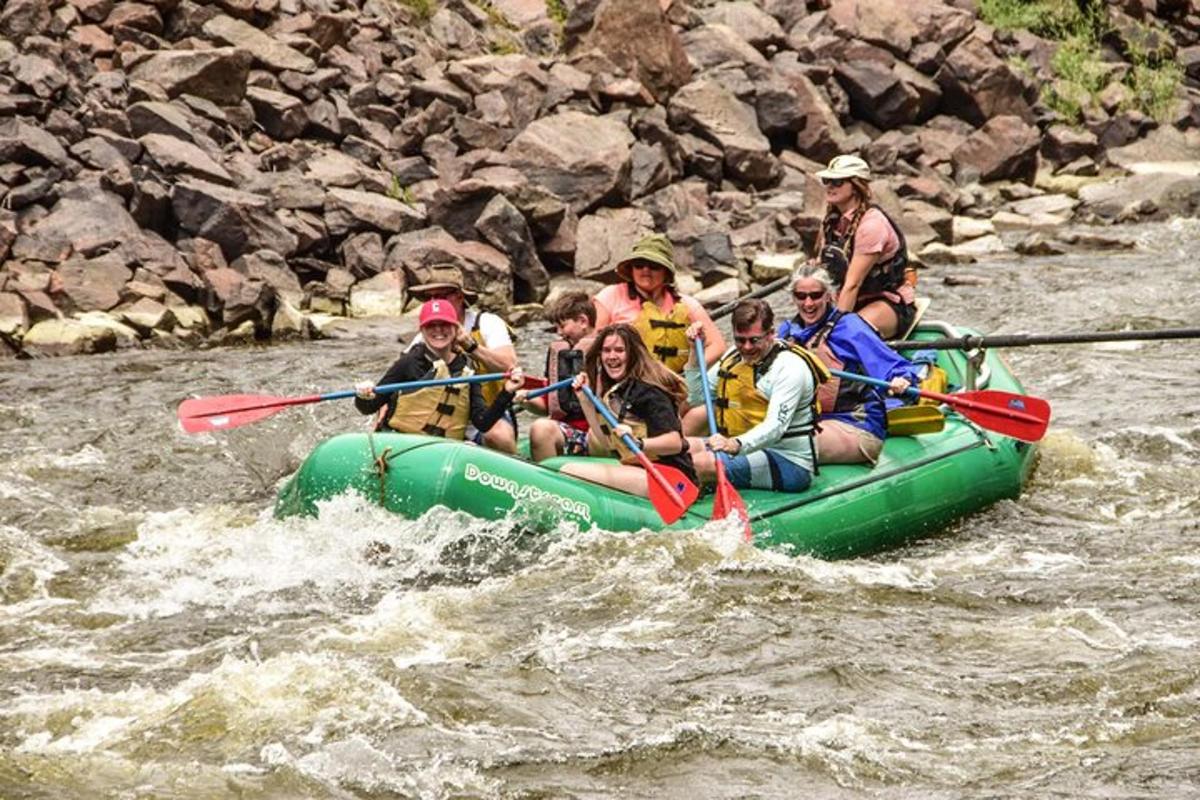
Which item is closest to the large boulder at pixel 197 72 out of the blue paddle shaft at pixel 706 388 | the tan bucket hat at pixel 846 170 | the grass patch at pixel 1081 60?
the tan bucket hat at pixel 846 170

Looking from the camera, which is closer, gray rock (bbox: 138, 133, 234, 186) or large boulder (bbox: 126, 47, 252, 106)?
gray rock (bbox: 138, 133, 234, 186)

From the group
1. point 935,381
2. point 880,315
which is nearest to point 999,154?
point 880,315

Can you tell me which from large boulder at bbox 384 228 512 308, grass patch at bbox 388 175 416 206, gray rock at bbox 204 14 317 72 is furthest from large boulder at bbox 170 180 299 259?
gray rock at bbox 204 14 317 72

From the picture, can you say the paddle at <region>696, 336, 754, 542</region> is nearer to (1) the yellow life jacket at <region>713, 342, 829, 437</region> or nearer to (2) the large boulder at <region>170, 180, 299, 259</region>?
(1) the yellow life jacket at <region>713, 342, 829, 437</region>

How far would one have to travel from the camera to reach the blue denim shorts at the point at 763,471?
7.93 meters

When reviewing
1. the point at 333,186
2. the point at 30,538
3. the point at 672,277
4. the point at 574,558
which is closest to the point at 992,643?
the point at 574,558

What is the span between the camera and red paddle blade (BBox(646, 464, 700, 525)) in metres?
7.46

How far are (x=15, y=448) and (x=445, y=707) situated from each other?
5494 mm

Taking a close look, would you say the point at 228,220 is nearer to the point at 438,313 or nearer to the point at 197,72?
the point at 197,72

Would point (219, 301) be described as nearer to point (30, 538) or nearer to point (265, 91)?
point (265, 91)

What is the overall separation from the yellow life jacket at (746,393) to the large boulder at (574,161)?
9.52 m

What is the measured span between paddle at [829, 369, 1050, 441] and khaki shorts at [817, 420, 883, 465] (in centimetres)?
26

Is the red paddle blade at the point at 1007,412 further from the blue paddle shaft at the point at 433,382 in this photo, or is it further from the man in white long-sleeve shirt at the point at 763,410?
the blue paddle shaft at the point at 433,382

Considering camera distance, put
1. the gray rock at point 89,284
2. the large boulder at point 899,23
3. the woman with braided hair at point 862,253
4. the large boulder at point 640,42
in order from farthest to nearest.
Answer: the large boulder at point 899,23
the large boulder at point 640,42
the gray rock at point 89,284
the woman with braided hair at point 862,253
